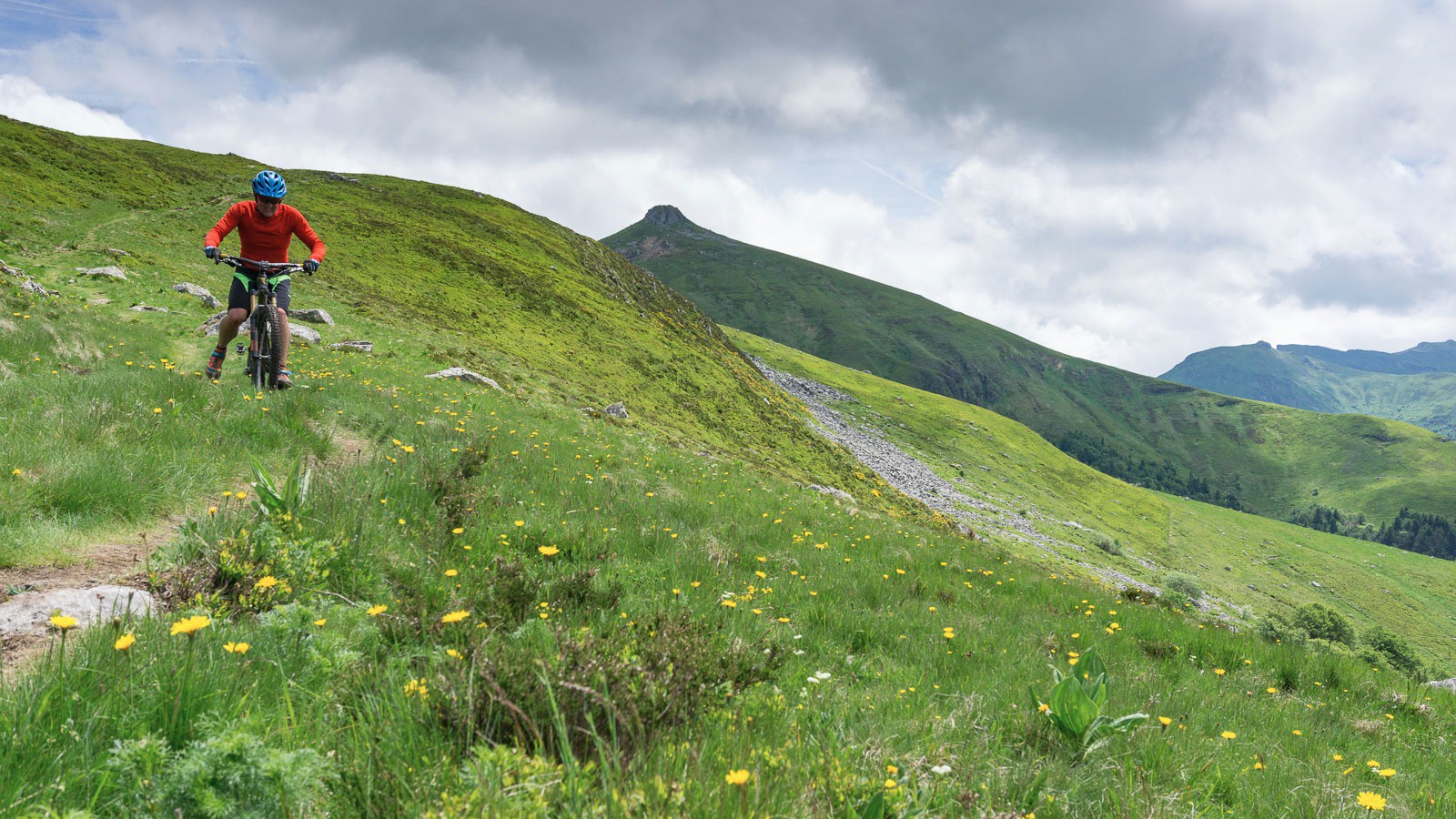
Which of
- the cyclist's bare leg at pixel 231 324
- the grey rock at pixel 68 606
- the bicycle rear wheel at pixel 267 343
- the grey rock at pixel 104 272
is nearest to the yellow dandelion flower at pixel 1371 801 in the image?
the grey rock at pixel 68 606

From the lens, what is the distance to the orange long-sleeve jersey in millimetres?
10289

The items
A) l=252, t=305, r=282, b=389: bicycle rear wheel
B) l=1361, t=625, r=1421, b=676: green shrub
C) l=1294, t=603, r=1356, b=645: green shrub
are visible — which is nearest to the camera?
l=252, t=305, r=282, b=389: bicycle rear wheel

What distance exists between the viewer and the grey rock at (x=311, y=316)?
27562mm

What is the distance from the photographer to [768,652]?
3477 mm

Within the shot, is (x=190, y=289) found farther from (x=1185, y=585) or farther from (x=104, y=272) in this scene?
(x=1185, y=585)

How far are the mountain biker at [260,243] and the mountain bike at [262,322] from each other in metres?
0.07

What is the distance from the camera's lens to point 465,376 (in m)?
23.3

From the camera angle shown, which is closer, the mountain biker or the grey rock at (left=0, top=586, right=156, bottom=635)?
the grey rock at (left=0, top=586, right=156, bottom=635)

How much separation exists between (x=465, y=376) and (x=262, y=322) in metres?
13.4

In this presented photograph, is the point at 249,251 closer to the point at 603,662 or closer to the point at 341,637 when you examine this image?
the point at 341,637

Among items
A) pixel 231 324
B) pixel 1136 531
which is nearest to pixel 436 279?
pixel 231 324

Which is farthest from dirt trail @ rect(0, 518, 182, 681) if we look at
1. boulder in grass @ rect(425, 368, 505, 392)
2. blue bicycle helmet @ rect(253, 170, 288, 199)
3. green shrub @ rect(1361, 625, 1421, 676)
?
green shrub @ rect(1361, 625, 1421, 676)

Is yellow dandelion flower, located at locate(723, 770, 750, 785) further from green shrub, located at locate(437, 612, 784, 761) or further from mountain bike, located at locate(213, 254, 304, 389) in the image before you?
mountain bike, located at locate(213, 254, 304, 389)

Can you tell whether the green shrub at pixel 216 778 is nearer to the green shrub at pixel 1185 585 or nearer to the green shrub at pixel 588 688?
the green shrub at pixel 588 688
